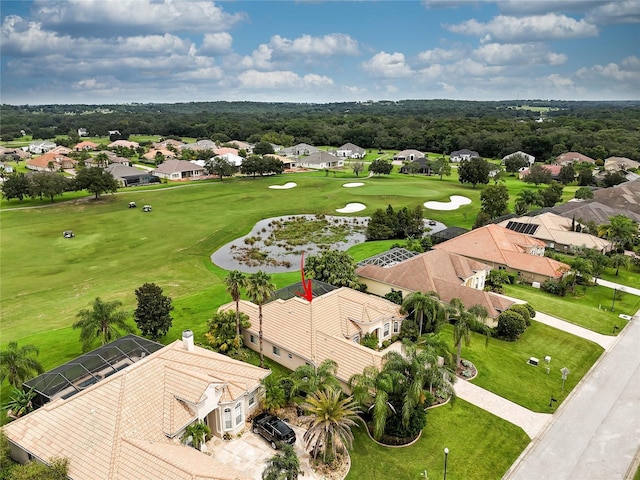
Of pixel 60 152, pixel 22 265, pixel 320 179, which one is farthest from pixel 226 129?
pixel 22 265

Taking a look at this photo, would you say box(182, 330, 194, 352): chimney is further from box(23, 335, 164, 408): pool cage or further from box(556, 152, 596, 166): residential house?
box(556, 152, 596, 166): residential house

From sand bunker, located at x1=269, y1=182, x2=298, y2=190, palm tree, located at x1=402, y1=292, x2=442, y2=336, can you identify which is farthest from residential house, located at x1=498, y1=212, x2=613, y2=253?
sand bunker, located at x1=269, y1=182, x2=298, y2=190

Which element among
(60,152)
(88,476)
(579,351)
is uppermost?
(60,152)

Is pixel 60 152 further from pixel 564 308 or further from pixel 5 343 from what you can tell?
pixel 564 308

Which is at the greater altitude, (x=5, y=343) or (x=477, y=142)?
(x=477, y=142)

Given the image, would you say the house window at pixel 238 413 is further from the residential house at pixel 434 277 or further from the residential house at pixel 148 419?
the residential house at pixel 434 277

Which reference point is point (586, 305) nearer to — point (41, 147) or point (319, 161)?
point (319, 161)

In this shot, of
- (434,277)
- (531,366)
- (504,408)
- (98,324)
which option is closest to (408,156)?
(434,277)
